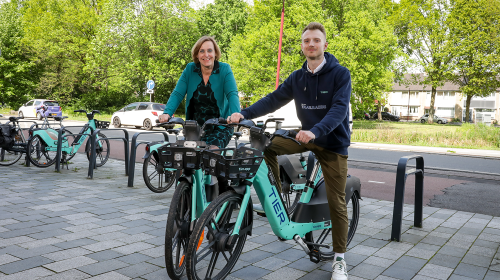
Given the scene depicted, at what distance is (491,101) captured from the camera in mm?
76500

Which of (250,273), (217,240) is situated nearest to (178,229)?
(217,240)

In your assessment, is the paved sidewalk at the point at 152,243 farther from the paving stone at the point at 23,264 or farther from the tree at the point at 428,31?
the tree at the point at 428,31

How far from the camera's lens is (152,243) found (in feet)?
13.4

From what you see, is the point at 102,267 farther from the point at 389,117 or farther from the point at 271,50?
the point at 389,117

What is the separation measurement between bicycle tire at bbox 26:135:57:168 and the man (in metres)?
6.65

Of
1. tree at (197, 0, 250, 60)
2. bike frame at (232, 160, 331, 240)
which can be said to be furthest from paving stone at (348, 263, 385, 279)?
tree at (197, 0, 250, 60)

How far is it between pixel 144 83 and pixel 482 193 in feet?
107

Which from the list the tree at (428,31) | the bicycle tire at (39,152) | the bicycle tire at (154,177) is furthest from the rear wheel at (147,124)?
the tree at (428,31)

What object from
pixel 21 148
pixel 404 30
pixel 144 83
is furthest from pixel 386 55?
pixel 21 148

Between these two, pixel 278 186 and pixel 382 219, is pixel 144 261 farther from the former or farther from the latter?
pixel 382 219

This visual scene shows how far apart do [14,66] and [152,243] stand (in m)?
40.0

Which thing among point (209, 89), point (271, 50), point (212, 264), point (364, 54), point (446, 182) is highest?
point (364, 54)

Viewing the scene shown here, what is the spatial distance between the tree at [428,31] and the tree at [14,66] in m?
34.4

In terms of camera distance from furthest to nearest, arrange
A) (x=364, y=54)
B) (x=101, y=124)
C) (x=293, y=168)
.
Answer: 1. (x=364, y=54)
2. (x=101, y=124)
3. (x=293, y=168)
